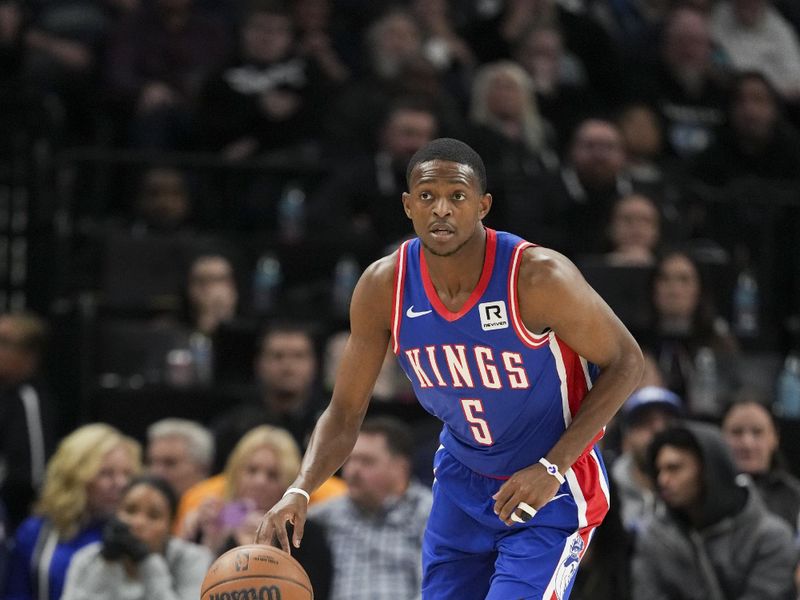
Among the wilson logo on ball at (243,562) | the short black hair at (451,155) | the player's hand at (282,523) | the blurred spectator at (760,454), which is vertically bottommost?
the blurred spectator at (760,454)

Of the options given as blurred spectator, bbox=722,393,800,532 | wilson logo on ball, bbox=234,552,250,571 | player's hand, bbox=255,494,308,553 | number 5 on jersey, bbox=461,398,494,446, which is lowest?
blurred spectator, bbox=722,393,800,532

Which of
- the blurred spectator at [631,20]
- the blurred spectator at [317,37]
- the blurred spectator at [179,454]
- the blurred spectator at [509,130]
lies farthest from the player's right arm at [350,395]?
the blurred spectator at [631,20]

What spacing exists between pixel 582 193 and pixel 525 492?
708 centimetres

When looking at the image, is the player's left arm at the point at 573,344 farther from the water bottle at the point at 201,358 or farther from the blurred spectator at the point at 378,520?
the water bottle at the point at 201,358

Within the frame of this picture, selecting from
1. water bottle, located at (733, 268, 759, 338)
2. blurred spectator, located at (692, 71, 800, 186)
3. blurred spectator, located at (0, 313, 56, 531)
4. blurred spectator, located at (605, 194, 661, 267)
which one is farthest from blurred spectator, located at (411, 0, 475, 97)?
blurred spectator, located at (0, 313, 56, 531)

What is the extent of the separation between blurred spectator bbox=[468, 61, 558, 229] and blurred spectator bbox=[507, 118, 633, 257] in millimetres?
143

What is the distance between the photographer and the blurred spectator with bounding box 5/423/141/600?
859 cm

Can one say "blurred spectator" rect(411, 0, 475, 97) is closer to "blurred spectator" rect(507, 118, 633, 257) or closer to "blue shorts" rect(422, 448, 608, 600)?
"blurred spectator" rect(507, 118, 633, 257)

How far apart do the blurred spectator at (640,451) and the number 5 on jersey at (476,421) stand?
3197 millimetres

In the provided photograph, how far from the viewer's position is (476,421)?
5430 millimetres

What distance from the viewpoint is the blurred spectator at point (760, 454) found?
28.1ft

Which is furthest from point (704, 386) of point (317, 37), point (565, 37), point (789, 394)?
point (565, 37)

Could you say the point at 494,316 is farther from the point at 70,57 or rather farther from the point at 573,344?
the point at 70,57

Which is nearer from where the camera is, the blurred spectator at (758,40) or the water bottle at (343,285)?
the water bottle at (343,285)
